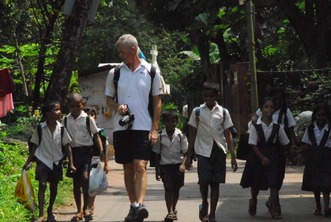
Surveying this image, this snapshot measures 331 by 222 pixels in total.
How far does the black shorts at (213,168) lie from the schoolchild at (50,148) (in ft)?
5.20

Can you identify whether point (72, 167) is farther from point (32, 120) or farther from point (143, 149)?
point (32, 120)

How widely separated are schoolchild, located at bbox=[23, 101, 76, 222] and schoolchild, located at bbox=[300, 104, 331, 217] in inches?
121

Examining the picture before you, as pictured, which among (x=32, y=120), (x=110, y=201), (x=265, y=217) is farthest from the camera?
(x=32, y=120)

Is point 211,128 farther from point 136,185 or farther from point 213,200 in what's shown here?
point 136,185

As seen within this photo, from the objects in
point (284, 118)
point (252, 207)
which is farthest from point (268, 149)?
point (252, 207)

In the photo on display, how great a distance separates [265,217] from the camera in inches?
408

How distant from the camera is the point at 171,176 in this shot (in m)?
10.3

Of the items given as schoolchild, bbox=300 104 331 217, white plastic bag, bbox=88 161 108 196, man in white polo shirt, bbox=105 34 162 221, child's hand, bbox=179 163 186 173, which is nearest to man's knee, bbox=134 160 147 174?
man in white polo shirt, bbox=105 34 162 221

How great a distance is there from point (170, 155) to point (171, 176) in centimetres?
26

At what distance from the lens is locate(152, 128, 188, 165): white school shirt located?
1024 cm

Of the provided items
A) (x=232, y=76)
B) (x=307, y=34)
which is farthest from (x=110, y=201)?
(x=232, y=76)

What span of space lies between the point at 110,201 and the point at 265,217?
3.05m

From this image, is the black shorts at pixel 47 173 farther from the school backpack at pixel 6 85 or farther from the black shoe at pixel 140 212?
the school backpack at pixel 6 85

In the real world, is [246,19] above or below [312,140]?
above
